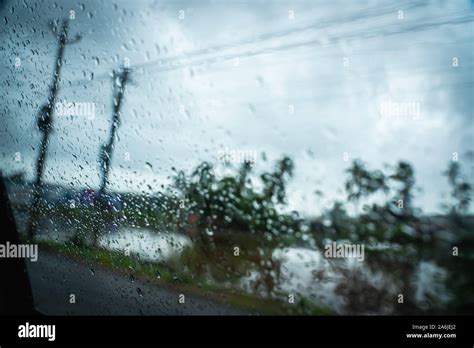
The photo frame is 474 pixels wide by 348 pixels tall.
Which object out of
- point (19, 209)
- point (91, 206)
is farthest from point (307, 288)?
point (19, 209)

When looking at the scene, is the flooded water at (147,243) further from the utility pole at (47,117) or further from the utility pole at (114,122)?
the utility pole at (47,117)

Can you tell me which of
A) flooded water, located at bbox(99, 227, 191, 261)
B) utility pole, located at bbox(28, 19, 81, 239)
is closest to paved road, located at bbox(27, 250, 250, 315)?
flooded water, located at bbox(99, 227, 191, 261)

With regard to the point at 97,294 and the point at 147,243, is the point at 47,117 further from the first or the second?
the point at 97,294

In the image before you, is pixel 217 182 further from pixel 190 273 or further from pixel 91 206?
pixel 91 206

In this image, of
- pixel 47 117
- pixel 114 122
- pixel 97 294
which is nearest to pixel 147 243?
pixel 97 294

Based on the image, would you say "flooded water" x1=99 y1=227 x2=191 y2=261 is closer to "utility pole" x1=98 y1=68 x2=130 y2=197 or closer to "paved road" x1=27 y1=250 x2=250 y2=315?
"paved road" x1=27 y1=250 x2=250 y2=315

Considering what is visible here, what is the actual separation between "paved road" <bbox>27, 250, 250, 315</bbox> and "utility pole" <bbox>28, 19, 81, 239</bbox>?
0.27 meters

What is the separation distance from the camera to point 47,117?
213 centimetres

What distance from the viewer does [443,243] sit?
73.3 inches

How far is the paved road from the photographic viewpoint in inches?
70.9

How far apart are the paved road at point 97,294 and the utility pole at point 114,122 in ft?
1.58

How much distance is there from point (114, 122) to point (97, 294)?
96 cm

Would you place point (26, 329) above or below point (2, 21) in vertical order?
below

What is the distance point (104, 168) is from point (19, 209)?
1.60 feet
